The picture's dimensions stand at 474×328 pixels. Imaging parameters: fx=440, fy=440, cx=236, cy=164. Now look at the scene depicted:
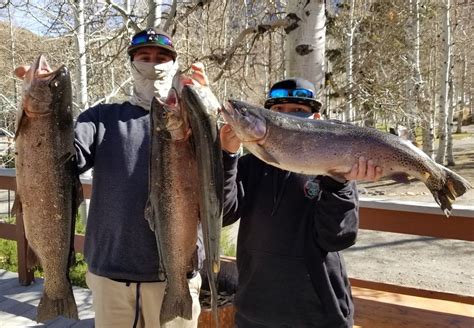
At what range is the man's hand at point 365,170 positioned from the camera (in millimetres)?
2070

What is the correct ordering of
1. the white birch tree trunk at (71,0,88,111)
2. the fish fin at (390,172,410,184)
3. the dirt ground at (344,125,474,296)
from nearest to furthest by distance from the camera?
1. the fish fin at (390,172,410,184)
2. the dirt ground at (344,125,474,296)
3. the white birch tree trunk at (71,0,88,111)

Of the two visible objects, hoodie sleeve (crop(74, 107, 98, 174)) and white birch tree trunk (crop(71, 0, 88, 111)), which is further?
white birch tree trunk (crop(71, 0, 88, 111))

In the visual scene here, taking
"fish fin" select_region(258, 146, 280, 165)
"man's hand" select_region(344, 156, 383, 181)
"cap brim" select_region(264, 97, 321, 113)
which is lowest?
"man's hand" select_region(344, 156, 383, 181)

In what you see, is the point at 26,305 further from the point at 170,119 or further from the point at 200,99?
the point at 200,99

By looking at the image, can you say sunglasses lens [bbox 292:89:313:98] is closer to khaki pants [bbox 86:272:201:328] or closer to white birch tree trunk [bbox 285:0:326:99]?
khaki pants [bbox 86:272:201:328]

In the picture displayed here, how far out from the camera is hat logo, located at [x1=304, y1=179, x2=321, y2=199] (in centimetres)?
232

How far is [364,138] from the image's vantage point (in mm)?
2092

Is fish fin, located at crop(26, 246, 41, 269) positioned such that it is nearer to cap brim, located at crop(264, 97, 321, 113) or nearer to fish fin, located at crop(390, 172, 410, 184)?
cap brim, located at crop(264, 97, 321, 113)

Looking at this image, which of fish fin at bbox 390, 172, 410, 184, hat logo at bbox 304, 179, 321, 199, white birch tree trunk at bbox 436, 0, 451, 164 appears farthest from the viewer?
white birch tree trunk at bbox 436, 0, 451, 164

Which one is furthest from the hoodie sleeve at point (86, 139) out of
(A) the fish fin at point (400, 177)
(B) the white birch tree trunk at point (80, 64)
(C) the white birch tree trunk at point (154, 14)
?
(B) the white birch tree trunk at point (80, 64)

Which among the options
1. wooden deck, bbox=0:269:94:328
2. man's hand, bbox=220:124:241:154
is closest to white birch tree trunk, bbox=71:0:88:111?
wooden deck, bbox=0:269:94:328

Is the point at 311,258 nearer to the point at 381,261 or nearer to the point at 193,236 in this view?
the point at 193,236

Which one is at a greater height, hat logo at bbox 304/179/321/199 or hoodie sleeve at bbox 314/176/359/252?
hat logo at bbox 304/179/321/199

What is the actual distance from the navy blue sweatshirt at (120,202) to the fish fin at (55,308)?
1.41 ft
